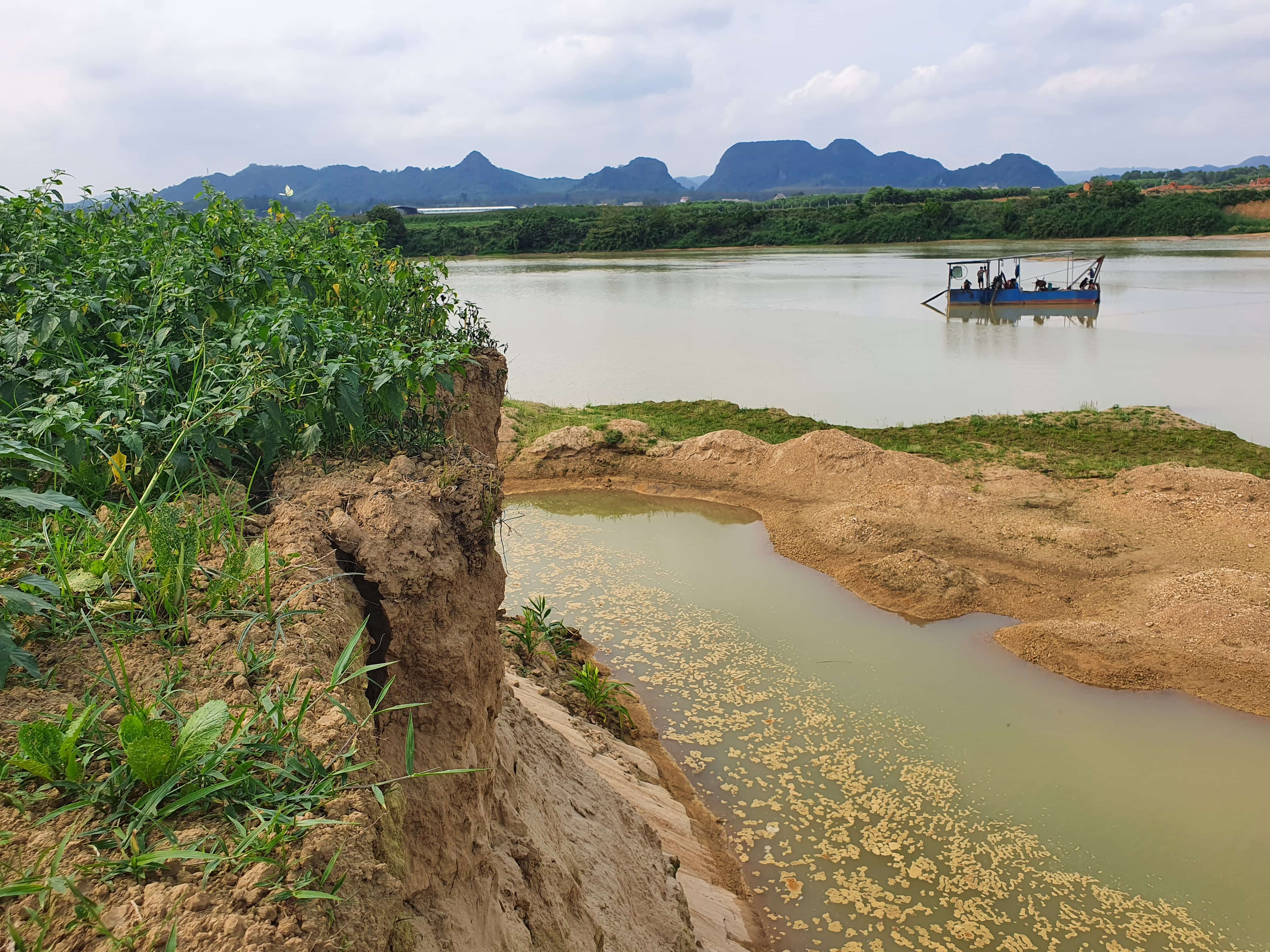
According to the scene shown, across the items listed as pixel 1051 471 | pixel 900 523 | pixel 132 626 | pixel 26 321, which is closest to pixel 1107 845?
pixel 900 523

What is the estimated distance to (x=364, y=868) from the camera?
1616mm

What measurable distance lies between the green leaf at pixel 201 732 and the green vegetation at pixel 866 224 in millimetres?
45738

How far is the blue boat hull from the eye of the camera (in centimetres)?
2539

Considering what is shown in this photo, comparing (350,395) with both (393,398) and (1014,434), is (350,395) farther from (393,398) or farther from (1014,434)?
(1014,434)

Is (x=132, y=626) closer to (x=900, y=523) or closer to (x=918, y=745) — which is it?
(x=918, y=745)

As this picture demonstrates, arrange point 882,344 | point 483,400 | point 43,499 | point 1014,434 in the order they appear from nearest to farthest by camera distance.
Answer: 1. point 43,499
2. point 483,400
3. point 1014,434
4. point 882,344

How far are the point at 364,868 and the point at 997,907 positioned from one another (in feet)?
14.6

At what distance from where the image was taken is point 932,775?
5828 millimetres

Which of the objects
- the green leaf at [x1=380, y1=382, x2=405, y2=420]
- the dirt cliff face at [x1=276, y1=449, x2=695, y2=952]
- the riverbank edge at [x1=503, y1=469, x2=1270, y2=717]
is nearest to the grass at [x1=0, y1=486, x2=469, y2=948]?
the dirt cliff face at [x1=276, y1=449, x2=695, y2=952]

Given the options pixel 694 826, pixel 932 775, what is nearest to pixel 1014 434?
pixel 932 775

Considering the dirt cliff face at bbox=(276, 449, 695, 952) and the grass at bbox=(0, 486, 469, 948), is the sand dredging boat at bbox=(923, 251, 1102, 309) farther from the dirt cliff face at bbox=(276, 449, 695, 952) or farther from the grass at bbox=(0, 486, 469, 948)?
the grass at bbox=(0, 486, 469, 948)

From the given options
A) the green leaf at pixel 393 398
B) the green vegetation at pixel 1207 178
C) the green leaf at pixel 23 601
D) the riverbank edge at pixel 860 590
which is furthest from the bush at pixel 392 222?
the green vegetation at pixel 1207 178

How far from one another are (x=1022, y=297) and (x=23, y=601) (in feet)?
94.0

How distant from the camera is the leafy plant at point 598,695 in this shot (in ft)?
20.8
